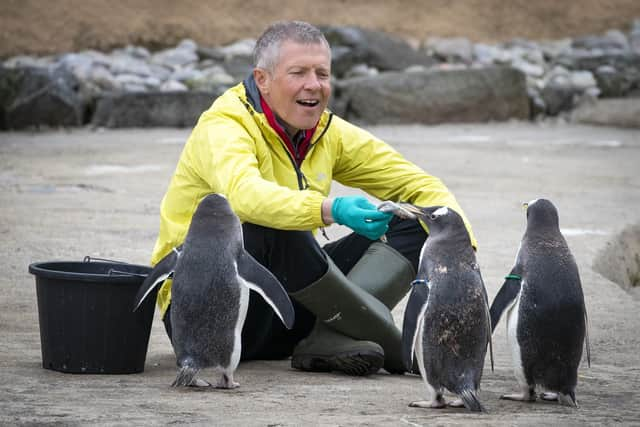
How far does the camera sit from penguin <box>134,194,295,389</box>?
11.4 ft

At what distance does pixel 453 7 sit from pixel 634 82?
3433 millimetres

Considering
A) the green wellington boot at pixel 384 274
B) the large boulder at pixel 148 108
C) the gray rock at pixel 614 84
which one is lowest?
the green wellington boot at pixel 384 274

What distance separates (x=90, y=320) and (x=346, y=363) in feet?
2.79

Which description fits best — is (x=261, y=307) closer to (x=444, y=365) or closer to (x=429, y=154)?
(x=444, y=365)

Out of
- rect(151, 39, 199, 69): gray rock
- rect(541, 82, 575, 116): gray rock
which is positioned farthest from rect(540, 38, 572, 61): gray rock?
rect(151, 39, 199, 69): gray rock

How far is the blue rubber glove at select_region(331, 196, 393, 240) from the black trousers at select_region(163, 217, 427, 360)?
0.28m

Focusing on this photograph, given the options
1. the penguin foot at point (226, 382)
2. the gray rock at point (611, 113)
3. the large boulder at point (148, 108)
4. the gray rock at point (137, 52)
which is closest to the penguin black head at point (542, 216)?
the penguin foot at point (226, 382)

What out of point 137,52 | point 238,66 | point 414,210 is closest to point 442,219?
point 414,210

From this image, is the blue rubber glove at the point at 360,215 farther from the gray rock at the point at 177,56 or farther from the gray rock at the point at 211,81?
the gray rock at the point at 177,56

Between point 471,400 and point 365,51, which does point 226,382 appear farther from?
point 365,51

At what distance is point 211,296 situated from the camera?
3.46 meters

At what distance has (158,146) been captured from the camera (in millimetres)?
11062

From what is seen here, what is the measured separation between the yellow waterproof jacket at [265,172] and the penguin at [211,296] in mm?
139

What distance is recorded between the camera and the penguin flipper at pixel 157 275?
350 cm
